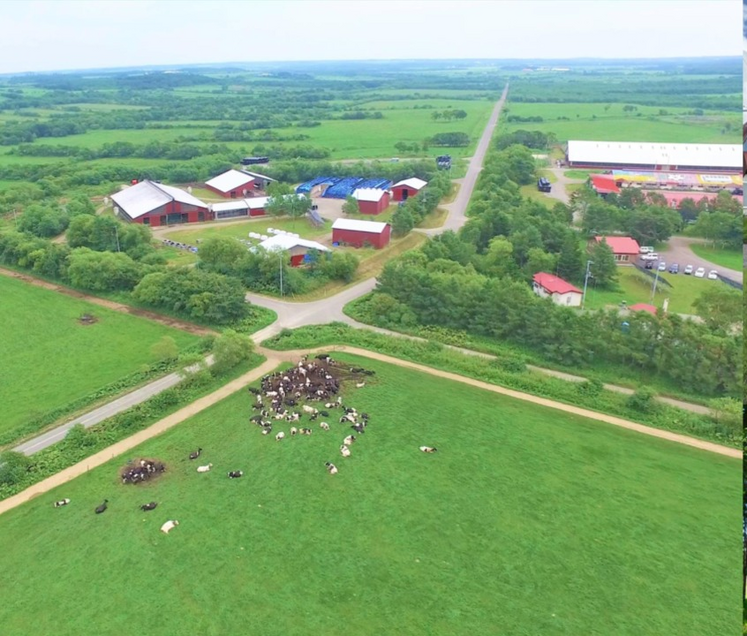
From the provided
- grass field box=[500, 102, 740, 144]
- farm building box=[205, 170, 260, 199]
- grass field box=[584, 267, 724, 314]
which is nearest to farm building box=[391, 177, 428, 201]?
farm building box=[205, 170, 260, 199]

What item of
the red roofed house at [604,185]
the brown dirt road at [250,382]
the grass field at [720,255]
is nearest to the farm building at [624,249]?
the grass field at [720,255]

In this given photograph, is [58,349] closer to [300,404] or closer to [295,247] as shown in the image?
[300,404]

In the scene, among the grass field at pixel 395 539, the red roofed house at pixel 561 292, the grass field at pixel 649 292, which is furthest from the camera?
the grass field at pixel 649 292

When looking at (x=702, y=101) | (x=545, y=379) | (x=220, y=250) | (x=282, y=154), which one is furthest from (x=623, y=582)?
(x=702, y=101)

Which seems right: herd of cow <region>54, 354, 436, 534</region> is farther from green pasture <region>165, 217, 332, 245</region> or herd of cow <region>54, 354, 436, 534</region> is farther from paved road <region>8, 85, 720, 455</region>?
green pasture <region>165, 217, 332, 245</region>

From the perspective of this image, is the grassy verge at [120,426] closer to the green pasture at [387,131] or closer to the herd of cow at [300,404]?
the herd of cow at [300,404]

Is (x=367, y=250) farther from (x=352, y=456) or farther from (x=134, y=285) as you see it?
(x=352, y=456)
